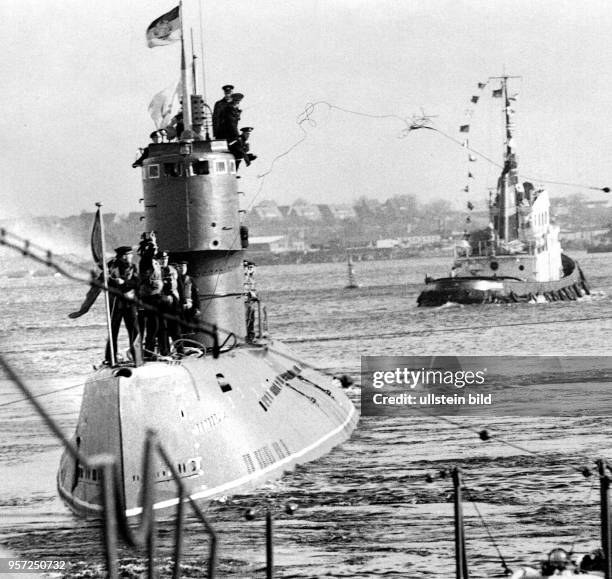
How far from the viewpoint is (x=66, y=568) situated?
16781 mm

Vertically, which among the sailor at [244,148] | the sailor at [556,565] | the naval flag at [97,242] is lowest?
the sailor at [556,565]

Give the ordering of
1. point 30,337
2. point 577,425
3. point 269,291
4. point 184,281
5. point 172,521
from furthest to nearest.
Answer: point 269,291 → point 30,337 → point 577,425 → point 184,281 → point 172,521

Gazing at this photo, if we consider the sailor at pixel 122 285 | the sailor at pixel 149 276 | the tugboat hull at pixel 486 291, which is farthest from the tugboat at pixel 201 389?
the tugboat hull at pixel 486 291

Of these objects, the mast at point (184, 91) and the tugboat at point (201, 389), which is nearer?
the tugboat at point (201, 389)

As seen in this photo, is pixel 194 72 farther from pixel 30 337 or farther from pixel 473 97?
pixel 30 337

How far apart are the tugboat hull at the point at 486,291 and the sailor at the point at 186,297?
51.2m

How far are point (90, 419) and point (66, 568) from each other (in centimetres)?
303

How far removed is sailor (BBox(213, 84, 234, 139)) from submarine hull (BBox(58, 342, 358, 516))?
5.03m

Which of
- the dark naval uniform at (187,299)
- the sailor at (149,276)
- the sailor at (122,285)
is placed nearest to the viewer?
the sailor at (122,285)

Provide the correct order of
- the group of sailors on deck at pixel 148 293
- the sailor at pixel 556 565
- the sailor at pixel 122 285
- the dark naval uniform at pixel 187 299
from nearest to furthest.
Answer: the sailor at pixel 556 565 < the sailor at pixel 122 285 < the group of sailors on deck at pixel 148 293 < the dark naval uniform at pixel 187 299

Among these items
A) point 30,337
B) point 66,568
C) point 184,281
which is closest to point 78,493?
point 66,568

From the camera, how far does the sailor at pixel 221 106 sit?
24494 millimetres

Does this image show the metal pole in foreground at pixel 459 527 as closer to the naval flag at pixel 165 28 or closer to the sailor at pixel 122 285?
the sailor at pixel 122 285

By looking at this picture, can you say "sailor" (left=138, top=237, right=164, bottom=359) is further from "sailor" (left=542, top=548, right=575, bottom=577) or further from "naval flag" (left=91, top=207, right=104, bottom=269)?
"sailor" (left=542, top=548, right=575, bottom=577)
